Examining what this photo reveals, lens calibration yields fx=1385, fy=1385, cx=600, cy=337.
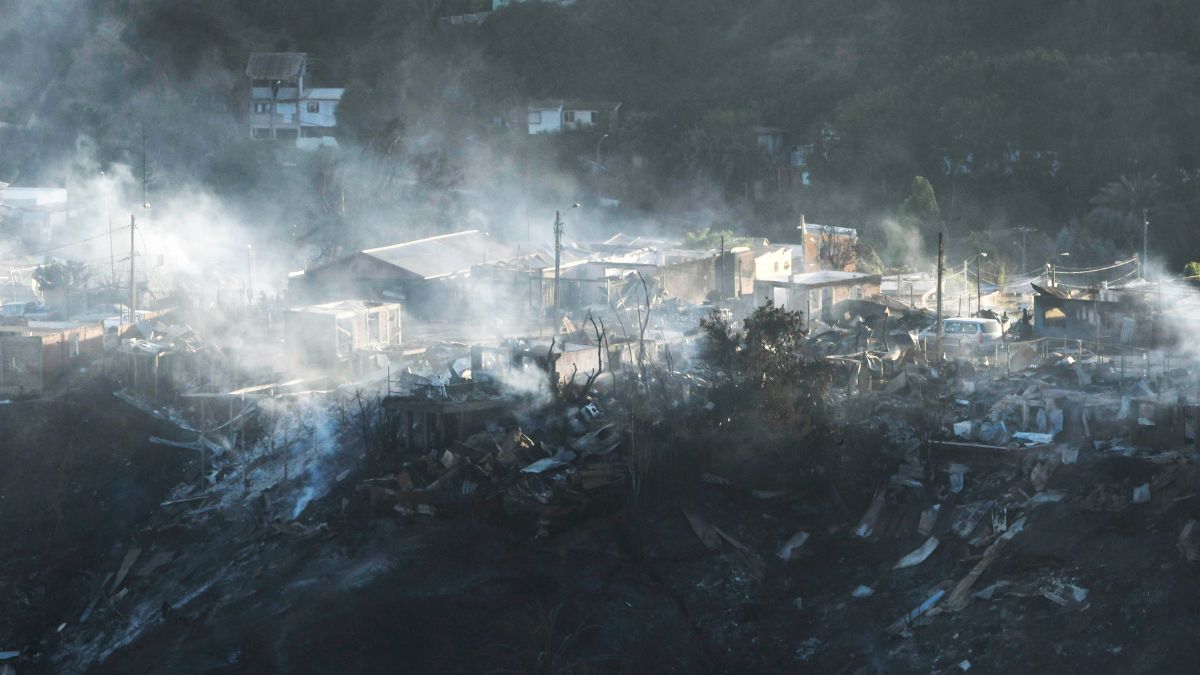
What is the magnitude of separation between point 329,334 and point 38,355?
315 centimetres

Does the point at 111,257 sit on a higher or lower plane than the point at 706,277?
higher

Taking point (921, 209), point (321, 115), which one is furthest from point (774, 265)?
point (321, 115)

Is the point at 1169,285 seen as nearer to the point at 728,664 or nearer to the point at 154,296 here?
the point at 728,664

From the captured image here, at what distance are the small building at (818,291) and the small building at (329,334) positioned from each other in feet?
17.3

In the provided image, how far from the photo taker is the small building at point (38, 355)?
589 inches

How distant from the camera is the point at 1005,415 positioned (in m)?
11.0

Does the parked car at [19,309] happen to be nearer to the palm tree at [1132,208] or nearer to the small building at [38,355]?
the small building at [38,355]

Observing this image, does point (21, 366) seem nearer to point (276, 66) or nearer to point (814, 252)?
point (814, 252)

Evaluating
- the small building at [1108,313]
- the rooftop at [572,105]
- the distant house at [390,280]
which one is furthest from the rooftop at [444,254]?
the rooftop at [572,105]

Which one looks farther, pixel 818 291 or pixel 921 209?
pixel 921 209

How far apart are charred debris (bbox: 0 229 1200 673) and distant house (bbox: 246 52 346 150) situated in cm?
2393

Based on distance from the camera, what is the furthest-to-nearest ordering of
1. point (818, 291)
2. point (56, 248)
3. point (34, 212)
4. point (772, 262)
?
point (34, 212) → point (56, 248) → point (772, 262) → point (818, 291)

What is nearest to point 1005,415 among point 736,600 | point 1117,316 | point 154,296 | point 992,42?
point 736,600

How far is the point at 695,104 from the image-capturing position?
33.4 m
